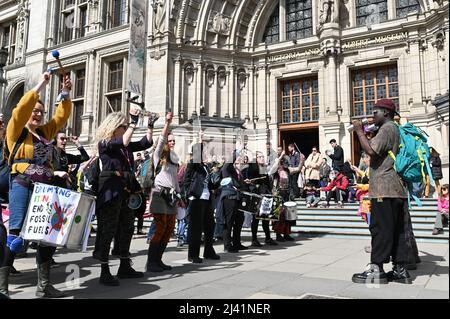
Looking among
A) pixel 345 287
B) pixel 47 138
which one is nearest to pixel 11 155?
pixel 47 138

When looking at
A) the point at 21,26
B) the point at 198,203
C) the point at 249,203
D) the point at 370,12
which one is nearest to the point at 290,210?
the point at 249,203

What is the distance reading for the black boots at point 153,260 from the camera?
4.92 m

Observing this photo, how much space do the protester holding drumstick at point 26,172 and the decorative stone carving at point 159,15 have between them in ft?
49.1

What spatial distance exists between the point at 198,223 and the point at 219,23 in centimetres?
1467

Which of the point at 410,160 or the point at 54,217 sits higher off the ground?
the point at 410,160

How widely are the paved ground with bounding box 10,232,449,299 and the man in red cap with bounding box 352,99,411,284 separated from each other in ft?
0.65

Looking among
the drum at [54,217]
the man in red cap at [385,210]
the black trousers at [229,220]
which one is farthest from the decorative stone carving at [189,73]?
the drum at [54,217]

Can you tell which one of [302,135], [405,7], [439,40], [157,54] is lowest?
[302,135]

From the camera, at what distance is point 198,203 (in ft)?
19.0

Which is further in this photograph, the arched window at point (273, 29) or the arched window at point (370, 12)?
the arched window at point (273, 29)

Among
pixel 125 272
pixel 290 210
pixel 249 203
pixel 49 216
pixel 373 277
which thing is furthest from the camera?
pixel 290 210

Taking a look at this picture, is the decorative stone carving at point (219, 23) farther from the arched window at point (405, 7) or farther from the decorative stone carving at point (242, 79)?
the arched window at point (405, 7)

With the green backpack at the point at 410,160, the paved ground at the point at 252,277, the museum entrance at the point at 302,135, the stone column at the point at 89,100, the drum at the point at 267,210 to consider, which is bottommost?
the paved ground at the point at 252,277

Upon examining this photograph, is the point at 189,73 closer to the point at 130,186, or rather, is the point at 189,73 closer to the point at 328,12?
the point at 328,12
